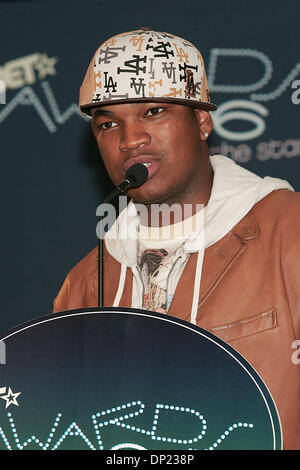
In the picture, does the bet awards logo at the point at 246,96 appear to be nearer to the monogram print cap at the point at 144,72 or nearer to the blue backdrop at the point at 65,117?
the blue backdrop at the point at 65,117

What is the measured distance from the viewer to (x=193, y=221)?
1.58 m

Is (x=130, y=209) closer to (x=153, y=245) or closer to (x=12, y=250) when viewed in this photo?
(x=153, y=245)

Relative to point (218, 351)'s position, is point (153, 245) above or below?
above

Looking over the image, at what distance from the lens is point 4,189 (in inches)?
96.0

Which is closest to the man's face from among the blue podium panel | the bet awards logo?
the blue podium panel

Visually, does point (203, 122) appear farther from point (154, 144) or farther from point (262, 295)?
point (262, 295)

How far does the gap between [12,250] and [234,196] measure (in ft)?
3.65

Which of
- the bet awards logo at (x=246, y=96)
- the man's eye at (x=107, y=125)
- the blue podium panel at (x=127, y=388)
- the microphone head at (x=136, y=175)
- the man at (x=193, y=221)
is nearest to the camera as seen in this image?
the blue podium panel at (x=127, y=388)

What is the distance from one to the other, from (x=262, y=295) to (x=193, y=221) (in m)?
0.26

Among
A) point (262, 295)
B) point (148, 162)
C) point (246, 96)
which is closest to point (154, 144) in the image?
point (148, 162)

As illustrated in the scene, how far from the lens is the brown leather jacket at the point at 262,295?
1378 millimetres

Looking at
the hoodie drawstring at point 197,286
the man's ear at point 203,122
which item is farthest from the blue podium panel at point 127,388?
the man's ear at point 203,122

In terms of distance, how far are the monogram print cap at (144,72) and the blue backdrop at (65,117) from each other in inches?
27.8
